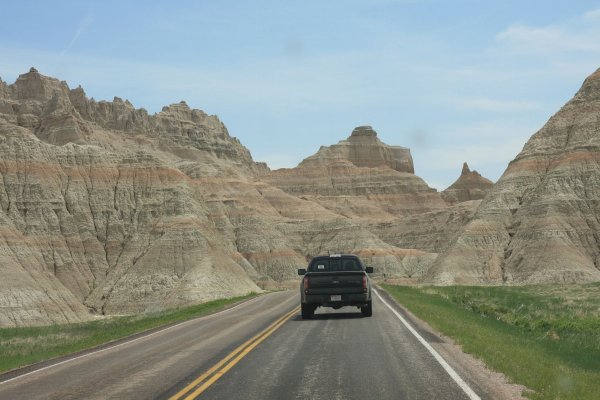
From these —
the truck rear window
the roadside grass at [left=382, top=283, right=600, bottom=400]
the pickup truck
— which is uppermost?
the truck rear window

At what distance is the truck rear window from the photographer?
2658 cm

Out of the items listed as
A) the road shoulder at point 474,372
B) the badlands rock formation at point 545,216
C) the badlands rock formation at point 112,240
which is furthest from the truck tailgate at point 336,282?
the badlands rock formation at point 545,216

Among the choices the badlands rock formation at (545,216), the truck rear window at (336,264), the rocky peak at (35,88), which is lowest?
the truck rear window at (336,264)

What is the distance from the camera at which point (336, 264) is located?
2711 centimetres

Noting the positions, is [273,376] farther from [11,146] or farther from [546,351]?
[11,146]

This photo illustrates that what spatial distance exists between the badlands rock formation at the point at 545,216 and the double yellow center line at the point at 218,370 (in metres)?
73.2

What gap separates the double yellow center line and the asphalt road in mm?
17

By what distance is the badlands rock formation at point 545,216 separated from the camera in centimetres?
8944

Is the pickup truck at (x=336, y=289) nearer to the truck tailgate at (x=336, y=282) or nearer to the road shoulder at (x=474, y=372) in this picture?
the truck tailgate at (x=336, y=282)

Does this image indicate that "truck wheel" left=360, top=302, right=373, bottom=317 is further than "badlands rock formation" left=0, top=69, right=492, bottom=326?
No

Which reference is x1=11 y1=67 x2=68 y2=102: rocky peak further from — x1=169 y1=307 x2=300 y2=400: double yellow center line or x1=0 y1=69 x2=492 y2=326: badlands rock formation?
x1=169 y1=307 x2=300 y2=400: double yellow center line

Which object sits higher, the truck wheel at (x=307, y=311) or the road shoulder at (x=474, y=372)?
the truck wheel at (x=307, y=311)

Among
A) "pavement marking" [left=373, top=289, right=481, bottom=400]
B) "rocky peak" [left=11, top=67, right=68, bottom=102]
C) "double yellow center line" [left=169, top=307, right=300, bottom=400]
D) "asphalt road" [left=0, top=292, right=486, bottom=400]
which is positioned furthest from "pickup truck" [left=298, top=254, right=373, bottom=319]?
"rocky peak" [left=11, top=67, right=68, bottom=102]

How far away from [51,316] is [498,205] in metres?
68.0
